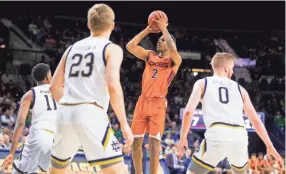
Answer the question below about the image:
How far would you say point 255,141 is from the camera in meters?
17.4

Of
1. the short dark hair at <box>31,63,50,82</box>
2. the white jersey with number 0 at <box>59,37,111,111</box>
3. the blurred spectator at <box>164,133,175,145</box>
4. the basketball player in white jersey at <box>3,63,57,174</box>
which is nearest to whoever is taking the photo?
the white jersey with number 0 at <box>59,37,111,111</box>

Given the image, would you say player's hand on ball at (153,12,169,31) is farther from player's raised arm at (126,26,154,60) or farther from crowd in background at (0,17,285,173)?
crowd in background at (0,17,285,173)

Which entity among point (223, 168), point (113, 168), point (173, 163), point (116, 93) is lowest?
point (223, 168)

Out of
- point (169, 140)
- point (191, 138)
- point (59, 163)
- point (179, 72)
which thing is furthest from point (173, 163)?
point (179, 72)

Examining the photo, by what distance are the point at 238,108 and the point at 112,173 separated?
2090 mm

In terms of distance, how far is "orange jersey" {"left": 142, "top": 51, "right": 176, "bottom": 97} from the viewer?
679 centimetres

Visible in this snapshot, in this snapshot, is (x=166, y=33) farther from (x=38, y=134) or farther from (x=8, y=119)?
(x=8, y=119)

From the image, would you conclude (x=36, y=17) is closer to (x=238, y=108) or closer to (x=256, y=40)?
(x=256, y=40)

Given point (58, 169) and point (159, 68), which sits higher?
point (159, 68)

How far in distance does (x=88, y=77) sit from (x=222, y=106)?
6.36ft

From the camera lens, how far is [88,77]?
4359 millimetres

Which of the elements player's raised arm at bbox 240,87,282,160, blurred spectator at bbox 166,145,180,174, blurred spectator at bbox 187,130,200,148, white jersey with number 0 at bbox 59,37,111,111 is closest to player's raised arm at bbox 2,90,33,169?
white jersey with number 0 at bbox 59,37,111,111

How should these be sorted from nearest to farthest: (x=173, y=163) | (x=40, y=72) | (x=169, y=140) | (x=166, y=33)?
(x=40, y=72) < (x=166, y=33) < (x=173, y=163) < (x=169, y=140)

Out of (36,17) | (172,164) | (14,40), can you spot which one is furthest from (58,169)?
(36,17)
